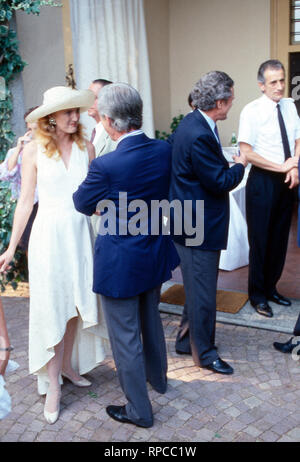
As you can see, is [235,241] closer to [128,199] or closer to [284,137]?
[284,137]

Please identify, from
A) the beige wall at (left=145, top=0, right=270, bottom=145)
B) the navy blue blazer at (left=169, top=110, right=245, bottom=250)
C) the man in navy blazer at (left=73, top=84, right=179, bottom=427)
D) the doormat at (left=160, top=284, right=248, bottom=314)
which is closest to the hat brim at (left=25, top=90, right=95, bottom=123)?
the man in navy blazer at (left=73, top=84, right=179, bottom=427)

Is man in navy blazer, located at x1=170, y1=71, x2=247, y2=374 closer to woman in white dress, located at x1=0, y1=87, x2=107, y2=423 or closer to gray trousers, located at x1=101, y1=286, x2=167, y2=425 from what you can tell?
gray trousers, located at x1=101, y1=286, x2=167, y2=425

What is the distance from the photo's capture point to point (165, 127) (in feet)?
29.0

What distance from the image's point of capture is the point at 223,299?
4.61 meters

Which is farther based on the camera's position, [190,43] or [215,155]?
[190,43]

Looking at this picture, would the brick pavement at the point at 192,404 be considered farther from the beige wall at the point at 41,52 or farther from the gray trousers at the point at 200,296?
the beige wall at the point at 41,52

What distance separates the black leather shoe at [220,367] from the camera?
11.2ft

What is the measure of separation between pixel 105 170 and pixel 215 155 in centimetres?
84

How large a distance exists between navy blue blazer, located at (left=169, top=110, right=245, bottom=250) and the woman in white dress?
0.58m

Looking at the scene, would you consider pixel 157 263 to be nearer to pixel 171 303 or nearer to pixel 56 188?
pixel 56 188

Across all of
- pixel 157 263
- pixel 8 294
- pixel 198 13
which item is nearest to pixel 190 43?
pixel 198 13

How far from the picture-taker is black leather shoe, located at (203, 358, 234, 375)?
3416mm
